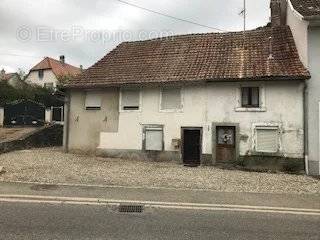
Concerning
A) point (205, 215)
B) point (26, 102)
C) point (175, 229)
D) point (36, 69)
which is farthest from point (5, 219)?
point (36, 69)

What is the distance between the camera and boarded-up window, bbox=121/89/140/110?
21.2m

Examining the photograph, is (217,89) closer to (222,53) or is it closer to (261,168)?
(222,53)

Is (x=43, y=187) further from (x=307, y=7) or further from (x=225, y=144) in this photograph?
(x=307, y=7)

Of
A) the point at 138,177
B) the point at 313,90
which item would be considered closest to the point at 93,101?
the point at 138,177

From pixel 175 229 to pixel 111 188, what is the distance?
4.43 m

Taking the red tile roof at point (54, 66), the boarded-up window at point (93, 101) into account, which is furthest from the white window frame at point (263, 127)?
the red tile roof at point (54, 66)

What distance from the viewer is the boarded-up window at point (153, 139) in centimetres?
2052

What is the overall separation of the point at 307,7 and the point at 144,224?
14483mm

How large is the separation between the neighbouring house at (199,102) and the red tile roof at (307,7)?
2.14 metres

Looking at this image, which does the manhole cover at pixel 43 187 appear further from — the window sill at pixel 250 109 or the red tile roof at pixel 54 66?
the red tile roof at pixel 54 66

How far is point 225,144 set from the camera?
1933 centimetres

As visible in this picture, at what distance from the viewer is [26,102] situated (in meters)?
29.8

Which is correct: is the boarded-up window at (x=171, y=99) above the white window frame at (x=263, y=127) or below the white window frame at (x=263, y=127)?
above

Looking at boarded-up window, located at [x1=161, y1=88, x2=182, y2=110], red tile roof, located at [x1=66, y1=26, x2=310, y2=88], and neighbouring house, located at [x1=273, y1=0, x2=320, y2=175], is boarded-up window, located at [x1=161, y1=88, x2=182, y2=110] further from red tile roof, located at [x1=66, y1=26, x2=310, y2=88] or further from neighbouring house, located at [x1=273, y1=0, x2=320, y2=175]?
neighbouring house, located at [x1=273, y1=0, x2=320, y2=175]
